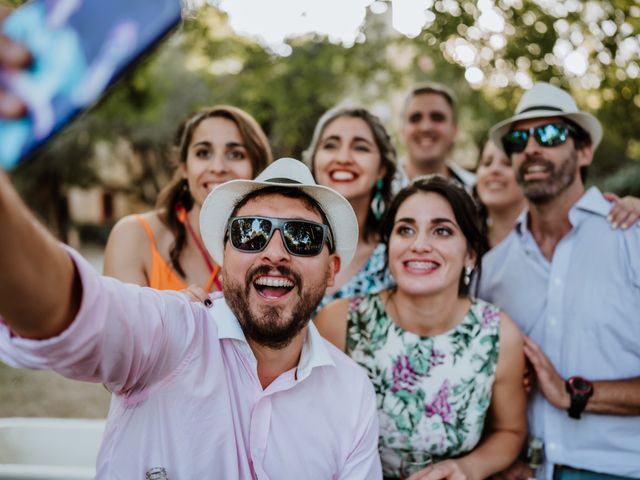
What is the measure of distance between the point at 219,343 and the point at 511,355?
163 centimetres

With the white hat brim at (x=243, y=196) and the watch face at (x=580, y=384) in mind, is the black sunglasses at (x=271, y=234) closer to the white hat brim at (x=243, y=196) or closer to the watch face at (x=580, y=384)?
the white hat brim at (x=243, y=196)

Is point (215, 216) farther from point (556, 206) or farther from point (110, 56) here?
point (556, 206)

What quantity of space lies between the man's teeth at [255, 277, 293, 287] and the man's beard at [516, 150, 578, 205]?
6.25ft

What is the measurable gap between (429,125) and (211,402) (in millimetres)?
3957

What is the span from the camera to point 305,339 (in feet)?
8.29

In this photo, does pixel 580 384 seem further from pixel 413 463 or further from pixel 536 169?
pixel 536 169

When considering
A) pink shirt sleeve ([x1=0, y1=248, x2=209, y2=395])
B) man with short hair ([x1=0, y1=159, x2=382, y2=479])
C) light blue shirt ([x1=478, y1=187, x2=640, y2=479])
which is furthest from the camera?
light blue shirt ([x1=478, y1=187, x2=640, y2=479])

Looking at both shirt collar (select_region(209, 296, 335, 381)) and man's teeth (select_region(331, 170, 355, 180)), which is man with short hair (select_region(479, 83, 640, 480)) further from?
shirt collar (select_region(209, 296, 335, 381))

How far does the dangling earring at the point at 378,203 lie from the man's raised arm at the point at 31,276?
283cm

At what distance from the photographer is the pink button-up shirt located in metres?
1.72

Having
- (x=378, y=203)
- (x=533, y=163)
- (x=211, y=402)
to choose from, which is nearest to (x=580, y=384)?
(x=533, y=163)

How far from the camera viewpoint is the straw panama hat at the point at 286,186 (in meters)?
2.42

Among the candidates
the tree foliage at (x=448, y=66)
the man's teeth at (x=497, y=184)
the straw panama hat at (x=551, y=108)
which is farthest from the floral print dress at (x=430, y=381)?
the man's teeth at (x=497, y=184)

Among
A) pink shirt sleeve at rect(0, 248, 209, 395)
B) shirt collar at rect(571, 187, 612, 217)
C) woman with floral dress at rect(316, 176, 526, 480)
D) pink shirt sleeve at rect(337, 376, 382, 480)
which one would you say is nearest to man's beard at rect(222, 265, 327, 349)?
pink shirt sleeve at rect(0, 248, 209, 395)
